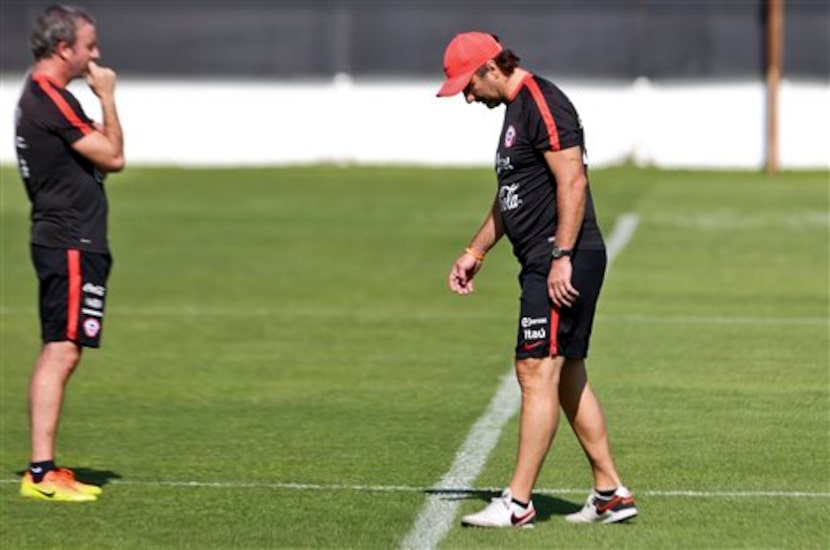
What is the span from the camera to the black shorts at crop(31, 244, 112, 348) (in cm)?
961

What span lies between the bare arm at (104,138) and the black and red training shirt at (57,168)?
0.05 metres

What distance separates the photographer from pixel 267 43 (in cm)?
3198

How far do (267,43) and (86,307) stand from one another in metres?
22.7

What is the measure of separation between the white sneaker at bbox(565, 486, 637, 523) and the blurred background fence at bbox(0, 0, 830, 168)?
70.2 ft

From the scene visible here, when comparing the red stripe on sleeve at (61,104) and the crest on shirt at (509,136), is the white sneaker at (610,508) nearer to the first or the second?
the crest on shirt at (509,136)

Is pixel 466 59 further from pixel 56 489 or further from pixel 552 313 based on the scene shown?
pixel 56 489

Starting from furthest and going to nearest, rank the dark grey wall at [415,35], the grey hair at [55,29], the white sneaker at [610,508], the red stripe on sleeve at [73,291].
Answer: the dark grey wall at [415,35]
the red stripe on sleeve at [73,291]
the grey hair at [55,29]
the white sneaker at [610,508]

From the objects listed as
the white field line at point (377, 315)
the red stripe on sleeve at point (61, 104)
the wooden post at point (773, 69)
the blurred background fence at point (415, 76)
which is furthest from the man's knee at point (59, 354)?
the wooden post at point (773, 69)

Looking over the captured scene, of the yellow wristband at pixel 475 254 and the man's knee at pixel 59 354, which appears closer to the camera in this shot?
the yellow wristband at pixel 475 254

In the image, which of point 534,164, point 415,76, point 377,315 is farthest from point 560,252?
point 415,76

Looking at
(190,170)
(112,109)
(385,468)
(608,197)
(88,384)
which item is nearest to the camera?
(112,109)

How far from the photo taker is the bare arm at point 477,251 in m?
9.26

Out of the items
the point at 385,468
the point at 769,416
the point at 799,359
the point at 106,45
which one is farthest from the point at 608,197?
the point at 385,468

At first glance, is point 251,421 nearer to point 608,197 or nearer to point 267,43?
point 608,197
